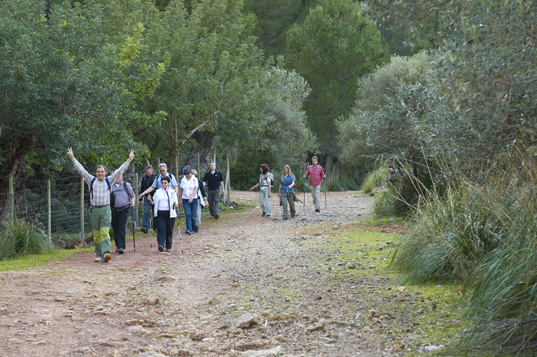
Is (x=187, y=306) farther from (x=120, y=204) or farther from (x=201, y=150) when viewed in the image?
(x=201, y=150)

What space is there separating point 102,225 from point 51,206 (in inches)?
228

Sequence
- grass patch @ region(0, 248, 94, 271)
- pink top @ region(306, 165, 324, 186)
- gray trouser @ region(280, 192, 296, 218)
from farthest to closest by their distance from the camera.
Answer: pink top @ region(306, 165, 324, 186)
gray trouser @ region(280, 192, 296, 218)
grass patch @ region(0, 248, 94, 271)

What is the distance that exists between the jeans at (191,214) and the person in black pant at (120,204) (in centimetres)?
A: 391

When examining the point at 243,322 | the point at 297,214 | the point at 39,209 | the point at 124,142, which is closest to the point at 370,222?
the point at 297,214

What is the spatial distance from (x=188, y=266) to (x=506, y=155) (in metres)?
6.27

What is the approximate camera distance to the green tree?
40250 mm

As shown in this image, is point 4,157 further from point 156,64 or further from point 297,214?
point 297,214

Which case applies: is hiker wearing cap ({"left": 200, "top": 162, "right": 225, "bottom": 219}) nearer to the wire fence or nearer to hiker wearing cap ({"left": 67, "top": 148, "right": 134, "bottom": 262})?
the wire fence

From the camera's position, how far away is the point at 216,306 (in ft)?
26.7

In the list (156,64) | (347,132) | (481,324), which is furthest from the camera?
(347,132)

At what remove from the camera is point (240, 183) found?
3747 cm

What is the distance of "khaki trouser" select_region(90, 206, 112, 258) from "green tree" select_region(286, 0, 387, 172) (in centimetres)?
2966

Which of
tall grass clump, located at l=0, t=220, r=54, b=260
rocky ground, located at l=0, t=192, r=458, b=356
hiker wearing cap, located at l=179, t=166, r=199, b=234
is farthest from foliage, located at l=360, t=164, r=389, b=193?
tall grass clump, located at l=0, t=220, r=54, b=260

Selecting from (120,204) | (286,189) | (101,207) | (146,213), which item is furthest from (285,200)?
(101,207)
